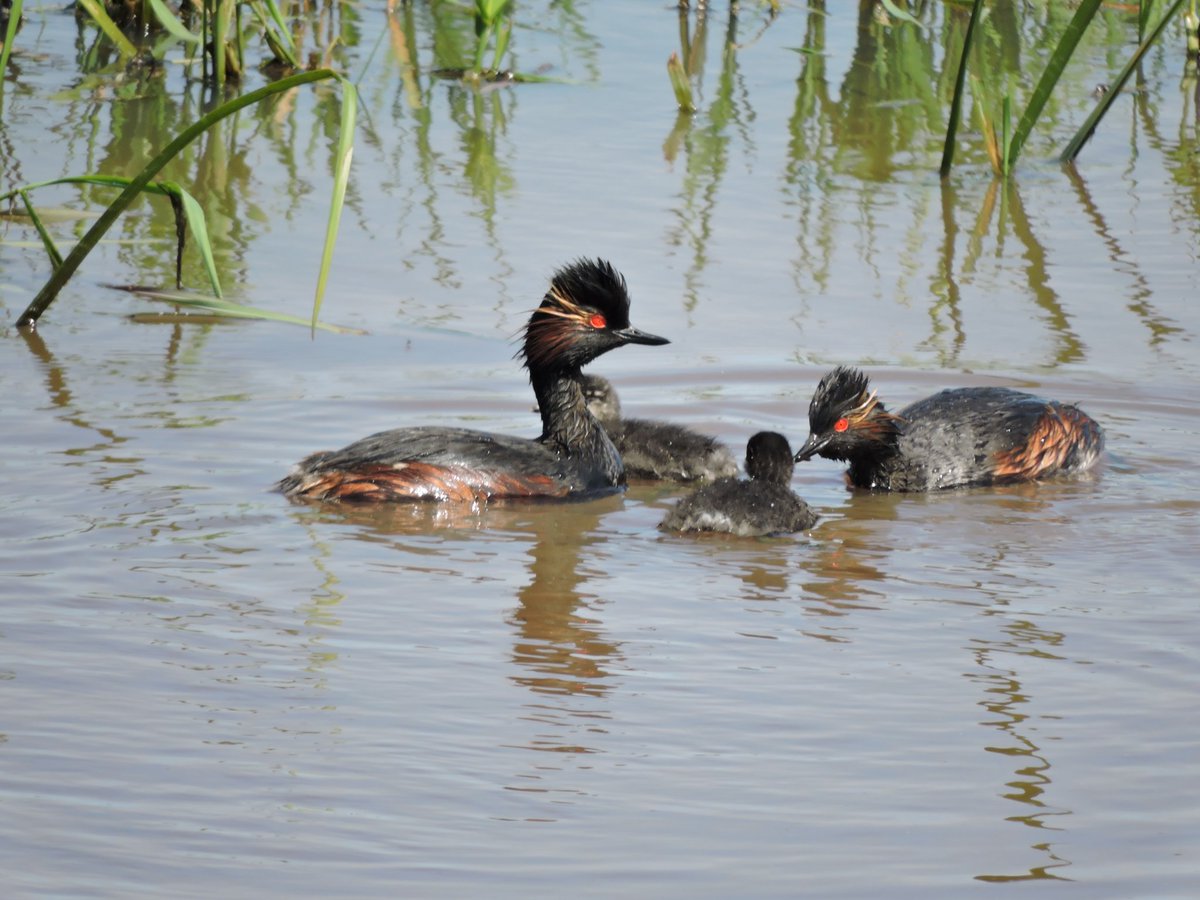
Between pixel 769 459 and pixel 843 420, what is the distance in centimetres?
40

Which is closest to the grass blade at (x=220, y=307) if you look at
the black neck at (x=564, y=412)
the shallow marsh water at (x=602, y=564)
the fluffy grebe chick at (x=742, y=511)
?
the shallow marsh water at (x=602, y=564)

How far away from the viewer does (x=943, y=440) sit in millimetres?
7312

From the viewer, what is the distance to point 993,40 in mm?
14617

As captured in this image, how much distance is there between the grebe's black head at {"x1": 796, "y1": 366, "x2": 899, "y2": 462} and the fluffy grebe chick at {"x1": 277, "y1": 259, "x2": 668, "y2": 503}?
68cm

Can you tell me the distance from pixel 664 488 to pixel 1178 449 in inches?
81.0

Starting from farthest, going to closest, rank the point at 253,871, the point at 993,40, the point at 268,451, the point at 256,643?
the point at 993,40
the point at 268,451
the point at 256,643
the point at 253,871

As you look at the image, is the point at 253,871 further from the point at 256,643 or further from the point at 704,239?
the point at 704,239

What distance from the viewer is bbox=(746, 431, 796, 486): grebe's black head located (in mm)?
6941

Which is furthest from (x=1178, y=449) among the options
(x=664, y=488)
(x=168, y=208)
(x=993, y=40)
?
(x=993, y=40)

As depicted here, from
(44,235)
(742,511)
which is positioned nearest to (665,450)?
(742,511)

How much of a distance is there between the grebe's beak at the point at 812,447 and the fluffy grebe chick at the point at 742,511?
0.44 meters

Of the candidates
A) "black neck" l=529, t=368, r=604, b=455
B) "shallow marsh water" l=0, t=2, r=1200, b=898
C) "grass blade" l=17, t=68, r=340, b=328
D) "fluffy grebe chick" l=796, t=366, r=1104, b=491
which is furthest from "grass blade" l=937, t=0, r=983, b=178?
"grass blade" l=17, t=68, r=340, b=328

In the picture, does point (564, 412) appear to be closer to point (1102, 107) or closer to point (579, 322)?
point (579, 322)

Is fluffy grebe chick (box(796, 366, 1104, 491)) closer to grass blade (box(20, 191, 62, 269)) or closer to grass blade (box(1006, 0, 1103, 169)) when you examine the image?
grass blade (box(1006, 0, 1103, 169))
